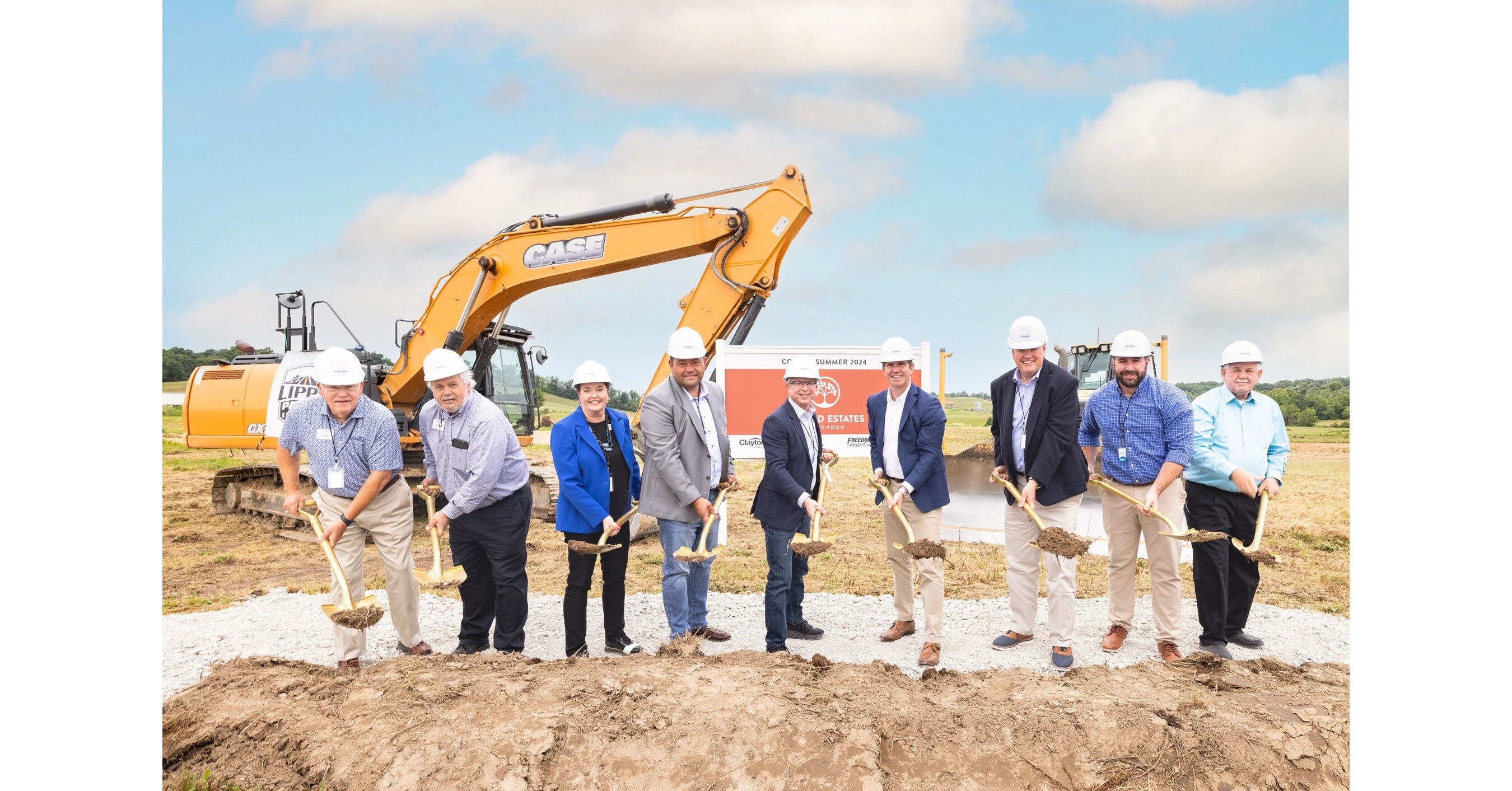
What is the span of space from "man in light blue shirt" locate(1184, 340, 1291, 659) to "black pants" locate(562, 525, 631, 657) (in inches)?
138

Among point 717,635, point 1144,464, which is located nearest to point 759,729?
point 717,635

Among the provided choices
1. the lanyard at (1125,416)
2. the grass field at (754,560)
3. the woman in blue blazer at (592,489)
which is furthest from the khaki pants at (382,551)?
the lanyard at (1125,416)

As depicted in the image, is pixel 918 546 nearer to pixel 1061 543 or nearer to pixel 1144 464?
pixel 1061 543

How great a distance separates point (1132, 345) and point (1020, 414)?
76cm

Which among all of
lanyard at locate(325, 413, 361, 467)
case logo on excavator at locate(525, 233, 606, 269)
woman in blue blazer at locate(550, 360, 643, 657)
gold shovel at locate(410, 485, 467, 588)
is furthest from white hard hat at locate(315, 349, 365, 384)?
case logo on excavator at locate(525, 233, 606, 269)

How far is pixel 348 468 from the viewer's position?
4781 mm

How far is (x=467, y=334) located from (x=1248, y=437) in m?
7.93

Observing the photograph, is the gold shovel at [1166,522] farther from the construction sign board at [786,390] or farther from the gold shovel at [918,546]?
the construction sign board at [786,390]

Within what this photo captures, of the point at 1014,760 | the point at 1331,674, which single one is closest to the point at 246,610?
the point at 1014,760

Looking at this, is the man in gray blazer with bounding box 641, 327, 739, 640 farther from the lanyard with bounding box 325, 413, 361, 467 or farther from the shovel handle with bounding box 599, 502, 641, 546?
the lanyard with bounding box 325, 413, 361, 467

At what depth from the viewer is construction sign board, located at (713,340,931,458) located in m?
7.73

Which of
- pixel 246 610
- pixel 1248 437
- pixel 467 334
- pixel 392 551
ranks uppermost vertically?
pixel 467 334

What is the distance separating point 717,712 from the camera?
3.37 metres
